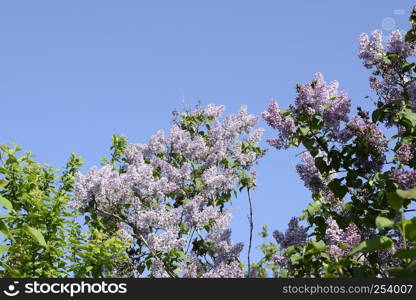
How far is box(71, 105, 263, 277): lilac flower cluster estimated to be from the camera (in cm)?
693

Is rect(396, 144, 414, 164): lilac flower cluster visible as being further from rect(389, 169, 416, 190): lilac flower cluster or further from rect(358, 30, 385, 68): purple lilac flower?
rect(358, 30, 385, 68): purple lilac flower

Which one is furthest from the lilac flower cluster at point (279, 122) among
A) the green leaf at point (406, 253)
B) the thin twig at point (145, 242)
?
the green leaf at point (406, 253)

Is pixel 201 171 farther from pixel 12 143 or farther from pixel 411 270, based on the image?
pixel 411 270

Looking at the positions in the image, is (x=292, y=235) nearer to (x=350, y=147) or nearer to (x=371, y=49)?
(x=350, y=147)

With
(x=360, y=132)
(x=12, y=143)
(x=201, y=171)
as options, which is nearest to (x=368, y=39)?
(x=360, y=132)

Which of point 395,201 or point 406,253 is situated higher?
point 395,201

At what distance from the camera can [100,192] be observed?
705 centimetres

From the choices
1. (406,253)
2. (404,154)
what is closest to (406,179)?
(404,154)

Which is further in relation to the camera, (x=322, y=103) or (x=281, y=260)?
(x=322, y=103)

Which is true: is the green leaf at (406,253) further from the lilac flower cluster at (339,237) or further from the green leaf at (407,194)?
the lilac flower cluster at (339,237)

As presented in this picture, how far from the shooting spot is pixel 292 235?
5.06 metres

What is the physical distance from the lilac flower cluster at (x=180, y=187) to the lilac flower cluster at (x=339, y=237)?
162 cm

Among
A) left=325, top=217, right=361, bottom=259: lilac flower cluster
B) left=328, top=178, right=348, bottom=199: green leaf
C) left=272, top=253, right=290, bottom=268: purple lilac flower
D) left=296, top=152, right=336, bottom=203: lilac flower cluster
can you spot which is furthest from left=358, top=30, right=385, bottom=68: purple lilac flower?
left=272, top=253, right=290, bottom=268: purple lilac flower

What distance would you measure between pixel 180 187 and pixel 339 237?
4.08m
